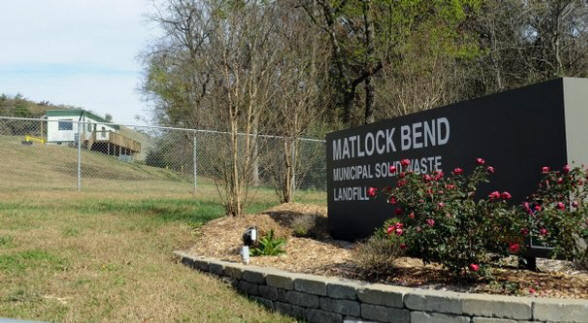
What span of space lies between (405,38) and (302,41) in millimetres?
8573

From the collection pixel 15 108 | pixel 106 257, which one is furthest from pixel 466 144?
pixel 15 108

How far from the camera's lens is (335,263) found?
7.02 meters

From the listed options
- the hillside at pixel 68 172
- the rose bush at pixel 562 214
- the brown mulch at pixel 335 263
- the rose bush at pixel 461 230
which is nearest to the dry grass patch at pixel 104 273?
the brown mulch at pixel 335 263

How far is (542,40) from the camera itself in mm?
22562

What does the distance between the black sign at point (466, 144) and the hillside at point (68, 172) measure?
7.83 meters

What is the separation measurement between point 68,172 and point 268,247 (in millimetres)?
11062

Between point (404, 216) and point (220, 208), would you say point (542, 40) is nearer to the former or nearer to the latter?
point (220, 208)

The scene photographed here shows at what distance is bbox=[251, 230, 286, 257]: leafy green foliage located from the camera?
7.92 meters

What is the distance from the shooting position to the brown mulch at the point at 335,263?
5266mm

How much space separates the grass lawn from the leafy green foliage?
0.79 m

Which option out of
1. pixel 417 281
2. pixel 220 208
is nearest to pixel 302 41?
pixel 220 208

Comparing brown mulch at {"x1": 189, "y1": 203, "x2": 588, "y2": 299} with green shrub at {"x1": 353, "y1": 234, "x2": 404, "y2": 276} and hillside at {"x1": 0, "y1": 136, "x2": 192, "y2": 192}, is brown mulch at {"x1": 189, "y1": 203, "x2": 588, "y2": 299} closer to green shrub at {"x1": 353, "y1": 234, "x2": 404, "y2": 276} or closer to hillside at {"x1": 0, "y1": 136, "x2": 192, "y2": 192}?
green shrub at {"x1": 353, "y1": 234, "x2": 404, "y2": 276}

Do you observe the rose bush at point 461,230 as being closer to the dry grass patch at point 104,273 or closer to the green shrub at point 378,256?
the green shrub at point 378,256

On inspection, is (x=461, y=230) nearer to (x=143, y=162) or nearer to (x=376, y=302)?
(x=376, y=302)
